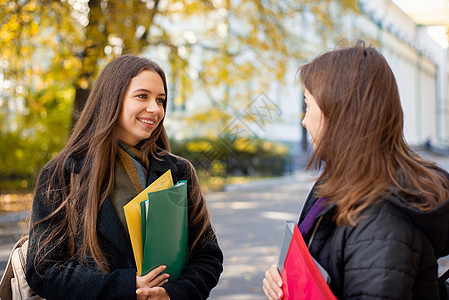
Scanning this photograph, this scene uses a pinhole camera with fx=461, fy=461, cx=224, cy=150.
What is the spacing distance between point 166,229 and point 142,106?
0.59m

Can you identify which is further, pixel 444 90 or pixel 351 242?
pixel 444 90

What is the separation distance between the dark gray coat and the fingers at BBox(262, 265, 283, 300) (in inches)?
14.9

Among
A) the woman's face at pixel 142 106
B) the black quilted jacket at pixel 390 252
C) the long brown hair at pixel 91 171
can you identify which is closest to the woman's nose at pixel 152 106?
the woman's face at pixel 142 106

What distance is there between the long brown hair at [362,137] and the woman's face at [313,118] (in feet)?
0.10

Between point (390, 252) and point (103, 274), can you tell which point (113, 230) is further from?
point (390, 252)

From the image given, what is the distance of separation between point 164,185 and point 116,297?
475mm

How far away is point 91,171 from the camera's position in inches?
78.4

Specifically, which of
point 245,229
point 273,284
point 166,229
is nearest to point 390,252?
point 273,284

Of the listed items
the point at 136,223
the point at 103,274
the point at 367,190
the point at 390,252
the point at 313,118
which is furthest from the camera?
the point at 103,274

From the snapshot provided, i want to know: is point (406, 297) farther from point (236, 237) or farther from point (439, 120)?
point (439, 120)

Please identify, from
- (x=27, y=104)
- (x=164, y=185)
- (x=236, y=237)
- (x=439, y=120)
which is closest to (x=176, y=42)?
(x=27, y=104)

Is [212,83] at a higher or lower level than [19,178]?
higher

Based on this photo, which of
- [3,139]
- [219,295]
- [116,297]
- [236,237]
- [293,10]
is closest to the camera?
[116,297]

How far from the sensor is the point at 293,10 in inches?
372
